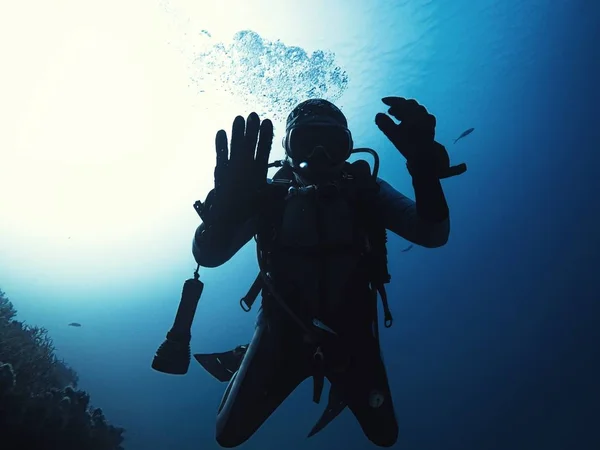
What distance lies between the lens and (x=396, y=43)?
23156mm

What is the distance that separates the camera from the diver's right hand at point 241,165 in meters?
2.40

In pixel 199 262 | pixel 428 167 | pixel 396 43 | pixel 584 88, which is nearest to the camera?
pixel 428 167

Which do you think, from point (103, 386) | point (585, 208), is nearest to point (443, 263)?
point (585, 208)

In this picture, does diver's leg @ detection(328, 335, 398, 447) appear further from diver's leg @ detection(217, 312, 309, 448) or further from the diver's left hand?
the diver's left hand

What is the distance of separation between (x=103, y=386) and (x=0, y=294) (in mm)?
23636

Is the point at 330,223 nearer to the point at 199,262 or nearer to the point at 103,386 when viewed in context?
the point at 199,262

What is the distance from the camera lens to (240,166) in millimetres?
2441

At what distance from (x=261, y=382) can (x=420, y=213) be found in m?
1.93

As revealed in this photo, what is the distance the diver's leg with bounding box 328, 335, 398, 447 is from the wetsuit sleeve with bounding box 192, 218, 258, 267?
4.51ft

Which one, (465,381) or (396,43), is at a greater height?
(396,43)

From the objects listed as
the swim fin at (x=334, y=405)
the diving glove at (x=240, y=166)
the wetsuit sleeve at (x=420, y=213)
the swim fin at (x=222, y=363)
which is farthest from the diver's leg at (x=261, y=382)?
the wetsuit sleeve at (x=420, y=213)

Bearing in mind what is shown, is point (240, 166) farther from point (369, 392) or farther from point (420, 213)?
point (369, 392)

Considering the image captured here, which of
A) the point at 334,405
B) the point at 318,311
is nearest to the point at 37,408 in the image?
the point at 334,405

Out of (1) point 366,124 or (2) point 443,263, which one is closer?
(1) point 366,124
